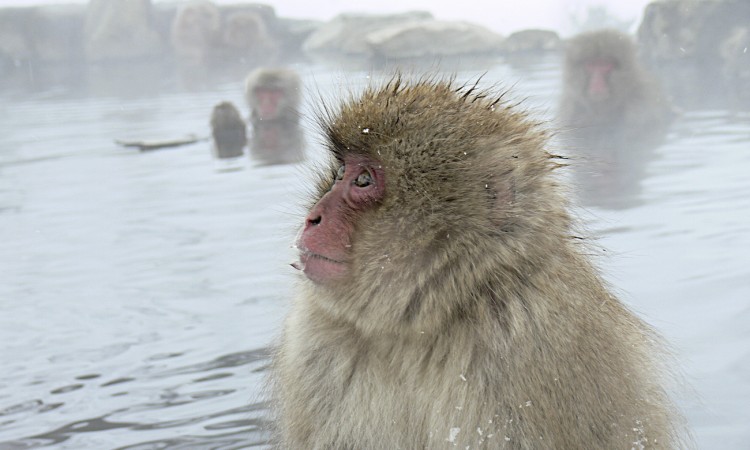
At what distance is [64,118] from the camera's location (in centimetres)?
1058

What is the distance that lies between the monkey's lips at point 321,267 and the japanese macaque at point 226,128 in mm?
6265

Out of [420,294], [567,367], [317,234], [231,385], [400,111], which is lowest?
[231,385]

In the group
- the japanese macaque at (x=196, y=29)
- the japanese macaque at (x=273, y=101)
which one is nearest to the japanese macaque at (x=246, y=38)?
the japanese macaque at (x=196, y=29)

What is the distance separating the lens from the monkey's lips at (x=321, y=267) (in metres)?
1.87

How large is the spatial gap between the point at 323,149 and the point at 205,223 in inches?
132

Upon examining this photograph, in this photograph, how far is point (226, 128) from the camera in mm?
8141

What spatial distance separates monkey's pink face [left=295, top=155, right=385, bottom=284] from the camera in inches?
73.8

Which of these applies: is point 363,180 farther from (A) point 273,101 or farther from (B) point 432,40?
(B) point 432,40

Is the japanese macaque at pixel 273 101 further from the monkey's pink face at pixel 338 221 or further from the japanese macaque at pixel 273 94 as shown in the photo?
the monkey's pink face at pixel 338 221

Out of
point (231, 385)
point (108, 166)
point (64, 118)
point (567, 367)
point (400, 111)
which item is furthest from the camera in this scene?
point (64, 118)

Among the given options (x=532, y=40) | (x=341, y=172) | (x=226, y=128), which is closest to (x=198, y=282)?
(x=341, y=172)

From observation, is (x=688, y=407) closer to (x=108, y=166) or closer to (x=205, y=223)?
(x=205, y=223)

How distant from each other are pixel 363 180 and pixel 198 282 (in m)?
2.62

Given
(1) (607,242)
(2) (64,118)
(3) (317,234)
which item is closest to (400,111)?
(3) (317,234)
